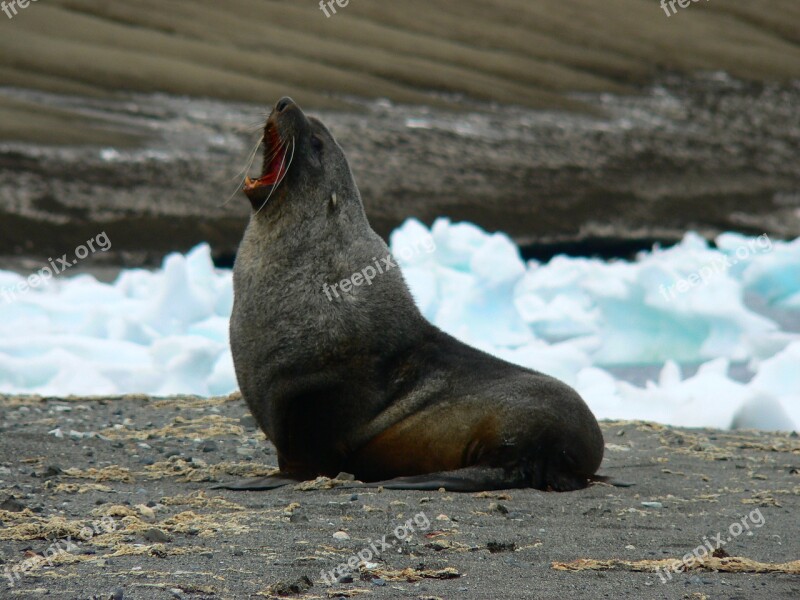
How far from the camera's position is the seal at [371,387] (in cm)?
535

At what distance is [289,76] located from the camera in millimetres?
16141

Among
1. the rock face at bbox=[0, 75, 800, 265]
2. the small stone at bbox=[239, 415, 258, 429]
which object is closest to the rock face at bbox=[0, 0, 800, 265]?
the rock face at bbox=[0, 75, 800, 265]

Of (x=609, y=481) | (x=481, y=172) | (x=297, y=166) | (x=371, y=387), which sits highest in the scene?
(x=481, y=172)

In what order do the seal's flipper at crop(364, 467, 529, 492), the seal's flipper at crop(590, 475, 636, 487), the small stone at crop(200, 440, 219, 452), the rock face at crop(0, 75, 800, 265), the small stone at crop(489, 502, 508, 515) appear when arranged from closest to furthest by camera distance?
1. the small stone at crop(489, 502, 508, 515)
2. the seal's flipper at crop(364, 467, 529, 492)
3. the seal's flipper at crop(590, 475, 636, 487)
4. the small stone at crop(200, 440, 219, 452)
5. the rock face at crop(0, 75, 800, 265)

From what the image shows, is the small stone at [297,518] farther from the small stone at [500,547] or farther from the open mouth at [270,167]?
the open mouth at [270,167]

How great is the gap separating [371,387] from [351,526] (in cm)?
126

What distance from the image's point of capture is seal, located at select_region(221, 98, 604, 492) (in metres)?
5.35

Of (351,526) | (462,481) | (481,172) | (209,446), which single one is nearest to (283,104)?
(209,446)

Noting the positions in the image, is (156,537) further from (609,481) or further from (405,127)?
(405,127)

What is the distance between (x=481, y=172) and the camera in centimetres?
1546

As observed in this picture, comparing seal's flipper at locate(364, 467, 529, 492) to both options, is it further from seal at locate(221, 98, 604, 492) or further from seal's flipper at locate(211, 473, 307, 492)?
seal's flipper at locate(211, 473, 307, 492)

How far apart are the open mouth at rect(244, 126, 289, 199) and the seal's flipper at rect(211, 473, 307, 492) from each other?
148 cm

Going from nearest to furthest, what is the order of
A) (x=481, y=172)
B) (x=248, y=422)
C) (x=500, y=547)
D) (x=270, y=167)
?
(x=500, y=547) → (x=270, y=167) → (x=248, y=422) → (x=481, y=172)

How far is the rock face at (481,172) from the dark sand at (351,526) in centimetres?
707
